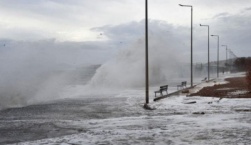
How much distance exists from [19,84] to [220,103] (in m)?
32.2

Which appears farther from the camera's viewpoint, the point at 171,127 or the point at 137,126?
the point at 137,126

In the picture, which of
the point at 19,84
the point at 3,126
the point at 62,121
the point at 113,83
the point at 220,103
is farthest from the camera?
the point at 113,83

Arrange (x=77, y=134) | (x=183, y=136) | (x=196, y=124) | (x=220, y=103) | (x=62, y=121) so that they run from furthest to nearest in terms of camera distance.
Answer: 1. (x=220, y=103)
2. (x=62, y=121)
3. (x=196, y=124)
4. (x=77, y=134)
5. (x=183, y=136)

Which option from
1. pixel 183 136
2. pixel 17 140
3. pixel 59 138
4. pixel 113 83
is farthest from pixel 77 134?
pixel 113 83

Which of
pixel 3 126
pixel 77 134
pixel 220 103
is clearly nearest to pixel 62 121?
pixel 3 126

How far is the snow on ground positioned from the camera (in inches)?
485

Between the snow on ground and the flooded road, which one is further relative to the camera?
the flooded road

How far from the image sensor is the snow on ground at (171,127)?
12320 millimetres

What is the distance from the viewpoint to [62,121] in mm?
18281

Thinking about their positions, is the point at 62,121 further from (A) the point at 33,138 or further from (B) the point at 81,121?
(A) the point at 33,138

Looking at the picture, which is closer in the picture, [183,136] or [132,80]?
[183,136]

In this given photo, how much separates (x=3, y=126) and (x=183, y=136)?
26.4ft

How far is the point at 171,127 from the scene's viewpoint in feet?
49.5

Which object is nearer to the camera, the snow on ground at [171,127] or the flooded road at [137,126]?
the snow on ground at [171,127]
